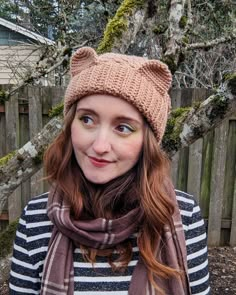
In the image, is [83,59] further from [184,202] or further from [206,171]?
[206,171]

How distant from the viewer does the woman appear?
4.19 feet

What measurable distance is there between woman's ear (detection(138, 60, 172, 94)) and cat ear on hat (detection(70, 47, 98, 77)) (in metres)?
0.17

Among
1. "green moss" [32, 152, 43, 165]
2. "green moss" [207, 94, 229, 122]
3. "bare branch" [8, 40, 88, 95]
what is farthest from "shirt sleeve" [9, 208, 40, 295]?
"bare branch" [8, 40, 88, 95]

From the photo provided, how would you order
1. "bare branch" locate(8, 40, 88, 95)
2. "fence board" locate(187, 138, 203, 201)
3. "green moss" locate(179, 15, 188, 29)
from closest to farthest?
"green moss" locate(179, 15, 188, 29)
"bare branch" locate(8, 40, 88, 95)
"fence board" locate(187, 138, 203, 201)

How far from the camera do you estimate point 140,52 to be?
7.27m

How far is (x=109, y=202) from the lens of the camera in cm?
136

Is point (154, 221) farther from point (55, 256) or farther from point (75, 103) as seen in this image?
point (75, 103)

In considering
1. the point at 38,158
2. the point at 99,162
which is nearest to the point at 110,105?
the point at 99,162

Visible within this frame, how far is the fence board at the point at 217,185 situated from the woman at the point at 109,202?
2587mm

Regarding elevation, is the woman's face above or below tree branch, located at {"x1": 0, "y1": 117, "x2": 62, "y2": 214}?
above

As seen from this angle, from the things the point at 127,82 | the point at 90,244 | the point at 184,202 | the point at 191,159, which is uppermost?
the point at 127,82

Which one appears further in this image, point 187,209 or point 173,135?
point 173,135

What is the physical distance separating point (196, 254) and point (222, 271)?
96.9 inches

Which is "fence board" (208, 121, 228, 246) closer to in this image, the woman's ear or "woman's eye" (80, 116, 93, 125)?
the woman's ear
